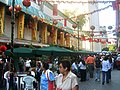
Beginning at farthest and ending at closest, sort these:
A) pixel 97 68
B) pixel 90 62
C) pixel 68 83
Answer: pixel 90 62, pixel 97 68, pixel 68 83

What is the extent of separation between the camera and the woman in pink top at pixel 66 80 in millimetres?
5953

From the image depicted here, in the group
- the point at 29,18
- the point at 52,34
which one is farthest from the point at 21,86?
the point at 52,34

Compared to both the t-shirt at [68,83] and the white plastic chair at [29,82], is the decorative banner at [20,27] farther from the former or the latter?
the t-shirt at [68,83]

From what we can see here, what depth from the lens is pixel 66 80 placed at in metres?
5.96

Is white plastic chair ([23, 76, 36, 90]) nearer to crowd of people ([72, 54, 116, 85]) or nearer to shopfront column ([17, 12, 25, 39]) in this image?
crowd of people ([72, 54, 116, 85])

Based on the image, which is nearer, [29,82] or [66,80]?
[66,80]

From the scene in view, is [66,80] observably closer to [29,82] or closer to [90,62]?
[29,82]

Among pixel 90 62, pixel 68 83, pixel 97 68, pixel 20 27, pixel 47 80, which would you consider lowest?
pixel 97 68

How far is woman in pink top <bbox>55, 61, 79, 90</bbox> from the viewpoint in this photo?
595cm

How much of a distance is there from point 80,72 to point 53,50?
4314 mm

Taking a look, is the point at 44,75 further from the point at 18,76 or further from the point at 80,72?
the point at 80,72

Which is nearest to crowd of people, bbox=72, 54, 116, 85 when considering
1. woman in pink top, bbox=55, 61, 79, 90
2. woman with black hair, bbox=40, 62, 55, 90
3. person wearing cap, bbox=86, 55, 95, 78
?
person wearing cap, bbox=86, 55, 95, 78

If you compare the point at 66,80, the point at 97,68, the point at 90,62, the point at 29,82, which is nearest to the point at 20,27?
the point at 90,62

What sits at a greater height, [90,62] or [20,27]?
[20,27]
